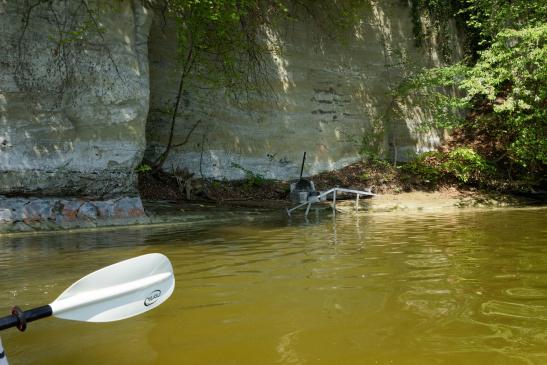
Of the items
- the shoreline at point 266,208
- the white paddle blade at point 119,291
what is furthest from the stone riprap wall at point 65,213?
the white paddle blade at point 119,291

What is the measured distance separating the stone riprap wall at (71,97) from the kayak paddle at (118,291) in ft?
24.5

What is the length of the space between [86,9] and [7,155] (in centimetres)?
323

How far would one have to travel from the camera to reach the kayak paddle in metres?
2.65

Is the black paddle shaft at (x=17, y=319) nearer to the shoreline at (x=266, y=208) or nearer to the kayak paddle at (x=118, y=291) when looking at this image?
the kayak paddle at (x=118, y=291)

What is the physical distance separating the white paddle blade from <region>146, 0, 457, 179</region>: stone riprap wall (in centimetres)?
1024

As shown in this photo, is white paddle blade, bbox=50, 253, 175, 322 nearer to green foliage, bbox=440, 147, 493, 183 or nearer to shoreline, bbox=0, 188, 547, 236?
shoreline, bbox=0, 188, 547, 236

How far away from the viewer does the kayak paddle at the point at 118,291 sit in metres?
2.65

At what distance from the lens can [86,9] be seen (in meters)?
9.77

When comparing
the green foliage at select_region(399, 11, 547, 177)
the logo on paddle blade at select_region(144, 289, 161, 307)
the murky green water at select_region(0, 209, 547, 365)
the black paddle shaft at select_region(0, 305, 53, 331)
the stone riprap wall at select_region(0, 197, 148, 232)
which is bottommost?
the murky green water at select_region(0, 209, 547, 365)

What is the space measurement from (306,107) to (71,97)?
7.16m

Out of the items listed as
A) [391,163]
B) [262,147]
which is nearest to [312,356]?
[262,147]

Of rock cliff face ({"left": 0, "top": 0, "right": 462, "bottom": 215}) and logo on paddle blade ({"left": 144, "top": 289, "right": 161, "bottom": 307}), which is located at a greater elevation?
rock cliff face ({"left": 0, "top": 0, "right": 462, "bottom": 215})

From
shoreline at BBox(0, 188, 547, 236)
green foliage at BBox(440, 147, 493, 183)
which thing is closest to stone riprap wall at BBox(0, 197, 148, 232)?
shoreline at BBox(0, 188, 547, 236)

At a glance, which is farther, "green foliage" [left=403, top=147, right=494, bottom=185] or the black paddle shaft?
"green foliage" [left=403, top=147, right=494, bottom=185]
